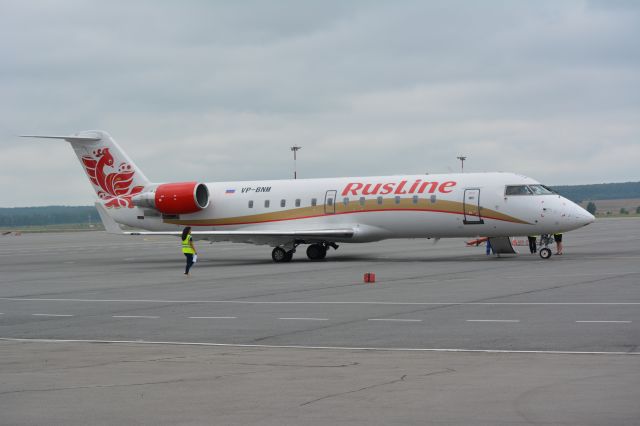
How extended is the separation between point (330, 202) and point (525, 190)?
8.39 metres

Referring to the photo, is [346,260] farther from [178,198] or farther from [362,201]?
[178,198]

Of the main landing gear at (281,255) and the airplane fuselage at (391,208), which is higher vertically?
the airplane fuselage at (391,208)

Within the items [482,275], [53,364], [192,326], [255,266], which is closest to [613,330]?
[192,326]

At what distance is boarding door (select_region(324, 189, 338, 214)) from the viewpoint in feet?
127

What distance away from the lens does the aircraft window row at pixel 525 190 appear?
34906 millimetres

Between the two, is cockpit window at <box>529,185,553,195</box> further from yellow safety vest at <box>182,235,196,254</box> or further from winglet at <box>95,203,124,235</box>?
winglet at <box>95,203,124,235</box>

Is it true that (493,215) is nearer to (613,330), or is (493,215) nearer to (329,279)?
(329,279)

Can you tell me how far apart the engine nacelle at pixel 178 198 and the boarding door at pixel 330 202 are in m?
6.43

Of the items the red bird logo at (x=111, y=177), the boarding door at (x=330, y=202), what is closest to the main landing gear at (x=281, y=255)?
the boarding door at (x=330, y=202)

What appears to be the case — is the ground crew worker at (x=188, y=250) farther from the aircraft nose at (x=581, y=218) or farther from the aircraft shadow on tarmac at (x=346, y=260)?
the aircraft nose at (x=581, y=218)

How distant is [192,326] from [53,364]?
4717 mm

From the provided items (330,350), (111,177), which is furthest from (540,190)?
(330,350)

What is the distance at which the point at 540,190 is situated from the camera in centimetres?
3503

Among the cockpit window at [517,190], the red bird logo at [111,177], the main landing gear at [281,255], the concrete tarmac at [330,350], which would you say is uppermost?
the red bird logo at [111,177]
